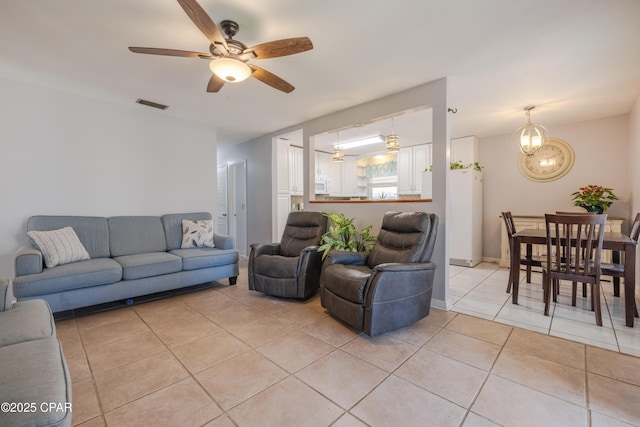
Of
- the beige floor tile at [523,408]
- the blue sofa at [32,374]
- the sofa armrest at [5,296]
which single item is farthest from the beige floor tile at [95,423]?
the beige floor tile at [523,408]

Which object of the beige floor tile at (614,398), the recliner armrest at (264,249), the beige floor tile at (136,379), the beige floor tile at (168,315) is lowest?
the beige floor tile at (614,398)

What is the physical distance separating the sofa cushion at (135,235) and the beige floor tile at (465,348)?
11.3 feet

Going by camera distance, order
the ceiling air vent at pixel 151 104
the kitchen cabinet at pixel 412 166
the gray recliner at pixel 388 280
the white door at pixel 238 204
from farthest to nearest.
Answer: the kitchen cabinet at pixel 412 166, the white door at pixel 238 204, the ceiling air vent at pixel 151 104, the gray recliner at pixel 388 280

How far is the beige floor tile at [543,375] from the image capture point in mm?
1579

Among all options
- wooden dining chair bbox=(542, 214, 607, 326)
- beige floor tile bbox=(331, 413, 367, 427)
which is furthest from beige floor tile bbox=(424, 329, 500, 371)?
wooden dining chair bbox=(542, 214, 607, 326)

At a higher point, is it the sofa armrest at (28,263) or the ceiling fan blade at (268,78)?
the ceiling fan blade at (268,78)

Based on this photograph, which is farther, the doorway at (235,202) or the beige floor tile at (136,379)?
the doorway at (235,202)

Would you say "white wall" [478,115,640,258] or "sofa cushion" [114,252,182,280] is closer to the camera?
"sofa cushion" [114,252,182,280]

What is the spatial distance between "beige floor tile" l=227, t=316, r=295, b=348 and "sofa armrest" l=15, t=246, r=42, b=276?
183cm

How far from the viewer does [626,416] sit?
1.40 meters

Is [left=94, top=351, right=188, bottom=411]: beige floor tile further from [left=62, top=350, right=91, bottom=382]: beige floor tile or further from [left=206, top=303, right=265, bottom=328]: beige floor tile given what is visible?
[left=206, top=303, right=265, bottom=328]: beige floor tile

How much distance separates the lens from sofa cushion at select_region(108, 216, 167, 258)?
3354 mm

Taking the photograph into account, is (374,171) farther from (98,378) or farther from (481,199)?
(98,378)

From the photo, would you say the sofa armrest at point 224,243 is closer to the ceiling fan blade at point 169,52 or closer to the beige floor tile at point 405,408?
the ceiling fan blade at point 169,52
